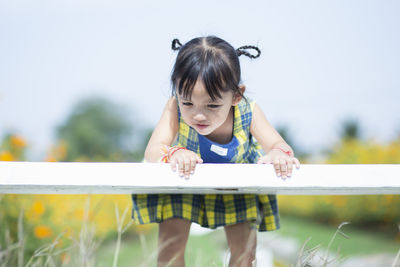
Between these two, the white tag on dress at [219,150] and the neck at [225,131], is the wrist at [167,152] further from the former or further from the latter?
the neck at [225,131]

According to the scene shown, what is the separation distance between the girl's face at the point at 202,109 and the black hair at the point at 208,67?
22 mm

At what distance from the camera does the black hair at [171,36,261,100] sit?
1971mm

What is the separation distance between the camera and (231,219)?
223 centimetres

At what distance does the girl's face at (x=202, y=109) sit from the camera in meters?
1.95

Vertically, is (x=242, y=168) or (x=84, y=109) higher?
(x=242, y=168)

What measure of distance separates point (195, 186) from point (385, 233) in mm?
7186

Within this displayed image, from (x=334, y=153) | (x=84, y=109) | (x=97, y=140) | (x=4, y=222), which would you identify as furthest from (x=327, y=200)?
(x=84, y=109)

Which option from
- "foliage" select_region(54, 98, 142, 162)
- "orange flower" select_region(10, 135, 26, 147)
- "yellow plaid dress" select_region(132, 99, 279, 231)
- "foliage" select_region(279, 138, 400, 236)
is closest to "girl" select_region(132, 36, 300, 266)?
"yellow plaid dress" select_region(132, 99, 279, 231)

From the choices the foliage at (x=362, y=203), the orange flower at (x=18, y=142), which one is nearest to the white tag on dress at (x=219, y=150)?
the orange flower at (x=18, y=142)

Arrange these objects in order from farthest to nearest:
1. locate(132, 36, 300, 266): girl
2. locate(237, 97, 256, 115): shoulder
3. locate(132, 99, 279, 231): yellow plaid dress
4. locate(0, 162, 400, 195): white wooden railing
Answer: locate(237, 97, 256, 115): shoulder → locate(132, 99, 279, 231): yellow plaid dress → locate(132, 36, 300, 266): girl → locate(0, 162, 400, 195): white wooden railing

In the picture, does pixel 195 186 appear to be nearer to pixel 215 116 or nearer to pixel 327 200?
pixel 215 116

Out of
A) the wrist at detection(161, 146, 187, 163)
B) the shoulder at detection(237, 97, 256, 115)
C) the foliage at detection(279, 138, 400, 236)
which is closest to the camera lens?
the wrist at detection(161, 146, 187, 163)

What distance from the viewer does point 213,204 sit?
2266mm

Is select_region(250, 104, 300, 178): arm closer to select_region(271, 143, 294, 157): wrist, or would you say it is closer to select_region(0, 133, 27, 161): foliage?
select_region(271, 143, 294, 157): wrist
